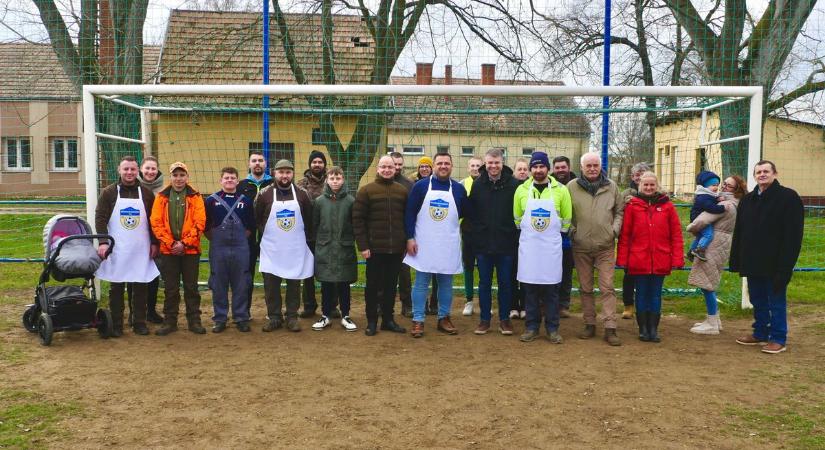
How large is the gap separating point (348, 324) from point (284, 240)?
104 centimetres

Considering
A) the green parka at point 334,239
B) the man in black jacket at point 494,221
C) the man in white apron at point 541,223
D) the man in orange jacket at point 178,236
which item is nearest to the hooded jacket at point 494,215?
the man in black jacket at point 494,221

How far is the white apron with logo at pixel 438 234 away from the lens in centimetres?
641

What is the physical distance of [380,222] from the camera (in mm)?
6398

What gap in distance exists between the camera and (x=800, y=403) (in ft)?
15.1

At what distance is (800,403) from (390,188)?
3.72 m

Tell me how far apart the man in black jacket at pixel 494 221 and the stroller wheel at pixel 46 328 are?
385 cm

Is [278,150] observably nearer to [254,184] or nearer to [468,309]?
[254,184]

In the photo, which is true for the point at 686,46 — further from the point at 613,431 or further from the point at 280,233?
the point at 613,431

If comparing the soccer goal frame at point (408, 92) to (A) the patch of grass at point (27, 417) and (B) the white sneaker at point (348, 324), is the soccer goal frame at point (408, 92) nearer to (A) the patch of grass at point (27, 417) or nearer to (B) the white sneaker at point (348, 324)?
(B) the white sneaker at point (348, 324)

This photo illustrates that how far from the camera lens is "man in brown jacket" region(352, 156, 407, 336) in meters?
6.39

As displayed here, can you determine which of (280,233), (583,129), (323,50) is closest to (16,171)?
(323,50)

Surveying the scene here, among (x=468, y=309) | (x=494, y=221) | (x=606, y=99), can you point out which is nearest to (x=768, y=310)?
(x=494, y=221)

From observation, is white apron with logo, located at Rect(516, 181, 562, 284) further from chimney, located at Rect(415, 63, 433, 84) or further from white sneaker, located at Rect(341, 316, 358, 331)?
chimney, located at Rect(415, 63, 433, 84)

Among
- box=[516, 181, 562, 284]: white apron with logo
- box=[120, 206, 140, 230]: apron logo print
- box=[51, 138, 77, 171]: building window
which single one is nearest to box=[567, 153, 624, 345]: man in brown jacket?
box=[516, 181, 562, 284]: white apron with logo
